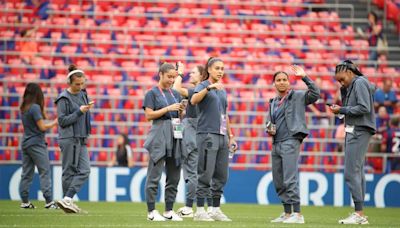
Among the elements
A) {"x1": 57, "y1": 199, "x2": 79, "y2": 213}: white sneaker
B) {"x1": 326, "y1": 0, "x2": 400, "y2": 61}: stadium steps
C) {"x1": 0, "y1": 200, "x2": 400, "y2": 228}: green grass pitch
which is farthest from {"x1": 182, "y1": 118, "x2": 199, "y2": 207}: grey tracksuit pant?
{"x1": 326, "y1": 0, "x2": 400, "y2": 61}: stadium steps

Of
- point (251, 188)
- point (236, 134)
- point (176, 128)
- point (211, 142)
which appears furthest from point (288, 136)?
point (236, 134)

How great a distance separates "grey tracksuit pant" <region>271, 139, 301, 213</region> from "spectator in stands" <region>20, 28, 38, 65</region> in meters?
11.7

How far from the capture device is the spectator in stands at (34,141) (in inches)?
652

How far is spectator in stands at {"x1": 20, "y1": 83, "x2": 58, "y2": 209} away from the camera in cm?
1656

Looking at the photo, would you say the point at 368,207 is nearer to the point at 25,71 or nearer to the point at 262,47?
the point at 262,47

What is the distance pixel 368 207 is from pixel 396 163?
207cm

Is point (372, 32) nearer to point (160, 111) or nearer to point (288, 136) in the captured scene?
point (288, 136)

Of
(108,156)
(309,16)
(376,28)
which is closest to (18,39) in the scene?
(108,156)

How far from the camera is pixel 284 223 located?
43.5 ft

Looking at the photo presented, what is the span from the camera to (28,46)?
81.4 ft

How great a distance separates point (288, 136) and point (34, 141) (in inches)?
197

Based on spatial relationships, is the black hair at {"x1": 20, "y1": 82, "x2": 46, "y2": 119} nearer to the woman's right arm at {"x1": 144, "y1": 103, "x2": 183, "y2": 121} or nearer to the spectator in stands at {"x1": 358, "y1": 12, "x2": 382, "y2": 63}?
the woman's right arm at {"x1": 144, "y1": 103, "x2": 183, "y2": 121}

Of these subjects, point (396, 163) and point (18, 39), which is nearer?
point (396, 163)

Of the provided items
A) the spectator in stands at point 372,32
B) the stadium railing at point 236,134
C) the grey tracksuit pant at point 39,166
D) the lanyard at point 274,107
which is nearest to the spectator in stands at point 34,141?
the grey tracksuit pant at point 39,166
